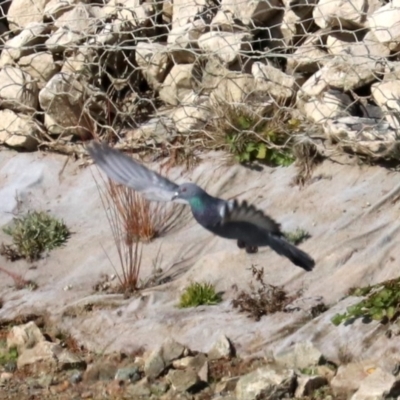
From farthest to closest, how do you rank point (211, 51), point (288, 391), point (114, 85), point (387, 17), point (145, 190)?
point (114, 85), point (211, 51), point (387, 17), point (288, 391), point (145, 190)

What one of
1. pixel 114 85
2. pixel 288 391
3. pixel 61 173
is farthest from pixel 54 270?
pixel 288 391

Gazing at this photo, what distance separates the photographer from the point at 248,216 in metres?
4.54

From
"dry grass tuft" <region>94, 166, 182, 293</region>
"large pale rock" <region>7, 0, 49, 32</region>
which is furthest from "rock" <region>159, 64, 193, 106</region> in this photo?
"large pale rock" <region>7, 0, 49, 32</region>

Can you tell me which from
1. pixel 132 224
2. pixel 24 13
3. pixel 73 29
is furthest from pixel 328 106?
pixel 24 13

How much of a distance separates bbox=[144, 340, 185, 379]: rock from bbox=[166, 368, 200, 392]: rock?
90mm

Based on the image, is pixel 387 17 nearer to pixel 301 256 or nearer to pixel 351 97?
pixel 351 97

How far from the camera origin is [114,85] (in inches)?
317

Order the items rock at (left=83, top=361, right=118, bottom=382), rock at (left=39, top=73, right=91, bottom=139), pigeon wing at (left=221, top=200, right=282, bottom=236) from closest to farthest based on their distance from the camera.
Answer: pigeon wing at (left=221, top=200, right=282, bottom=236)
rock at (left=83, top=361, right=118, bottom=382)
rock at (left=39, top=73, right=91, bottom=139)

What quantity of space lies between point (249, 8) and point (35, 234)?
1.92 meters

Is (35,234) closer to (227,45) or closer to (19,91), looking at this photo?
(19,91)

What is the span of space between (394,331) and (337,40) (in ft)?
7.55

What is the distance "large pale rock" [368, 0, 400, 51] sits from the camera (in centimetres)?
691

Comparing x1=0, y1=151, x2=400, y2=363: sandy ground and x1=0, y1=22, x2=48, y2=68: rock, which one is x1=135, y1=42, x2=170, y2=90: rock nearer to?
x1=0, y1=22, x2=48, y2=68: rock

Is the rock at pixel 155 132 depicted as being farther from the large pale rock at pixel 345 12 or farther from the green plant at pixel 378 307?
the green plant at pixel 378 307
